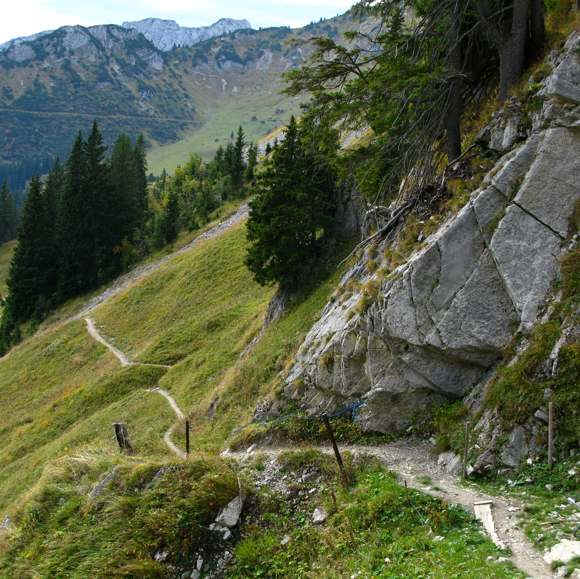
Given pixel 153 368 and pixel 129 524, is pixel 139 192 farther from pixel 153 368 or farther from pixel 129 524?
pixel 129 524

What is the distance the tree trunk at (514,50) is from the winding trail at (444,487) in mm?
10988

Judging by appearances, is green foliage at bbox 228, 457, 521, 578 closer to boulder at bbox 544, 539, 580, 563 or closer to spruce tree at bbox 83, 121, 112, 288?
boulder at bbox 544, 539, 580, 563

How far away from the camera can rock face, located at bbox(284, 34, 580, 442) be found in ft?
46.9

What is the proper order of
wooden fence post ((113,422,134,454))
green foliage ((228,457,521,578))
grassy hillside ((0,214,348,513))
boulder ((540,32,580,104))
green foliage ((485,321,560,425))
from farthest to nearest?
grassy hillside ((0,214,348,513)), wooden fence post ((113,422,134,454)), boulder ((540,32,580,104)), green foliage ((485,321,560,425)), green foliage ((228,457,521,578))

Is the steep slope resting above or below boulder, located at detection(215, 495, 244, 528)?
above

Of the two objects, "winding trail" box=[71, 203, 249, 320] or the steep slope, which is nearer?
the steep slope

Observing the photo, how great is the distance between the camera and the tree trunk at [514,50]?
54.0ft

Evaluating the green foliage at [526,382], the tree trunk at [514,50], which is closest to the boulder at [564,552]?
the green foliage at [526,382]

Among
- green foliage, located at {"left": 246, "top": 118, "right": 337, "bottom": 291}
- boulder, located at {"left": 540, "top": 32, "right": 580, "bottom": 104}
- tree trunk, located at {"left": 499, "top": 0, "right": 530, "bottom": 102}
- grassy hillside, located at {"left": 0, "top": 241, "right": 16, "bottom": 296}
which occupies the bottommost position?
grassy hillside, located at {"left": 0, "top": 241, "right": 16, "bottom": 296}

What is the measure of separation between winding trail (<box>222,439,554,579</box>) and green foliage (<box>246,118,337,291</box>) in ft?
51.3

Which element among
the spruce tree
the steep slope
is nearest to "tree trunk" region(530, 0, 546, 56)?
the steep slope

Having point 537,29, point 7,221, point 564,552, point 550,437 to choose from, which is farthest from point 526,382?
point 7,221

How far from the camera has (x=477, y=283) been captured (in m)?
15.0

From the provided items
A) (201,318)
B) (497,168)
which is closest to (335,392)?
(497,168)
